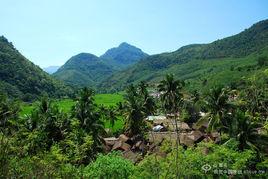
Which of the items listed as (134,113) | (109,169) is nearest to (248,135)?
(109,169)

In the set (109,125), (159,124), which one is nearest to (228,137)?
(159,124)

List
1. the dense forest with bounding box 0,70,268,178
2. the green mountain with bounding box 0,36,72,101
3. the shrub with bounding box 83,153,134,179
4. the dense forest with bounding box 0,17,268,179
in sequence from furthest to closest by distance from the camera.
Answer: the green mountain with bounding box 0,36,72,101 → the shrub with bounding box 83,153,134,179 → the dense forest with bounding box 0,17,268,179 → the dense forest with bounding box 0,70,268,178

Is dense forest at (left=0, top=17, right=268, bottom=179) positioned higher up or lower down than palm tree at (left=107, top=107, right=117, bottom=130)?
higher up

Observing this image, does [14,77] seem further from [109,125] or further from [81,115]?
[81,115]

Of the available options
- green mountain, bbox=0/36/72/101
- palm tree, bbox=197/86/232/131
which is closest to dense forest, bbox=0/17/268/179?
palm tree, bbox=197/86/232/131

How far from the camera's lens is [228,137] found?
136 ft

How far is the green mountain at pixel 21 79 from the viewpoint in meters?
156

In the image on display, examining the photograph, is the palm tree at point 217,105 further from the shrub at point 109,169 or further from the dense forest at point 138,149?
the shrub at point 109,169

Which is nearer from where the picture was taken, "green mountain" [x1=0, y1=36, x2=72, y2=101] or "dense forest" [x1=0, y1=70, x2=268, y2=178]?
"dense forest" [x1=0, y1=70, x2=268, y2=178]

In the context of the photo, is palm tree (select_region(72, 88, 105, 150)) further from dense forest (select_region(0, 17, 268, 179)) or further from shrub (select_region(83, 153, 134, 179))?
shrub (select_region(83, 153, 134, 179))

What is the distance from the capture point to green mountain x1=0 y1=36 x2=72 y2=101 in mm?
155738

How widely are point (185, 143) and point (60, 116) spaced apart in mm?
19994

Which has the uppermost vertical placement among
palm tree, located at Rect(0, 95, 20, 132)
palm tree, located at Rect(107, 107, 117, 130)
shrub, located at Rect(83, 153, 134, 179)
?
palm tree, located at Rect(0, 95, 20, 132)

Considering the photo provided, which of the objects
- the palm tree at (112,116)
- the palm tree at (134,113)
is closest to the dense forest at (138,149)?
the palm tree at (134,113)
